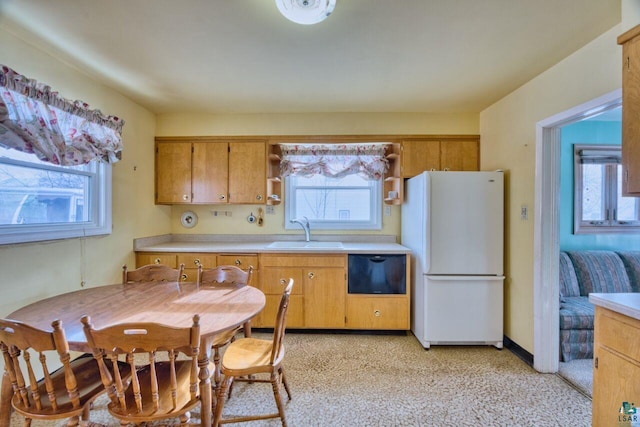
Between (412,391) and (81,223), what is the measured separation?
292 centimetres

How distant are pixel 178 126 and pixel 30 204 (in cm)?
167

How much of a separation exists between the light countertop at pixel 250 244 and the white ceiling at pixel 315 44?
1.52 m

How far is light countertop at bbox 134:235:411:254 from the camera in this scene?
286 cm

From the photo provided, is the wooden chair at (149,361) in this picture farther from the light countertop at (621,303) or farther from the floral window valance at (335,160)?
the floral window valance at (335,160)

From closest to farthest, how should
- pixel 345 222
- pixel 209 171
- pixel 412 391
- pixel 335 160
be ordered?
pixel 412 391
pixel 209 171
pixel 335 160
pixel 345 222

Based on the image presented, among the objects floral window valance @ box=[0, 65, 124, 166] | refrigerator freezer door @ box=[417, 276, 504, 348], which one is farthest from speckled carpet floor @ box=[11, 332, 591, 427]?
floral window valance @ box=[0, 65, 124, 166]

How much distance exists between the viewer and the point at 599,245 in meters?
3.18

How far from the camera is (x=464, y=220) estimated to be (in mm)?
2576

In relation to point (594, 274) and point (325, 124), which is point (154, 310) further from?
point (594, 274)

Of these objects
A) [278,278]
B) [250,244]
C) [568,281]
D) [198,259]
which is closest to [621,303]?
[568,281]

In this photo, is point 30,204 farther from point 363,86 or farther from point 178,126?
point 363,86

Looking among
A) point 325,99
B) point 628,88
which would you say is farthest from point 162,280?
point 628,88

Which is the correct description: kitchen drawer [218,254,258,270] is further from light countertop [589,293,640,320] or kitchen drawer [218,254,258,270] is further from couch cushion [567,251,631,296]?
couch cushion [567,251,631,296]

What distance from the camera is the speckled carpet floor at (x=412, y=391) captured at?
5.76 feet
